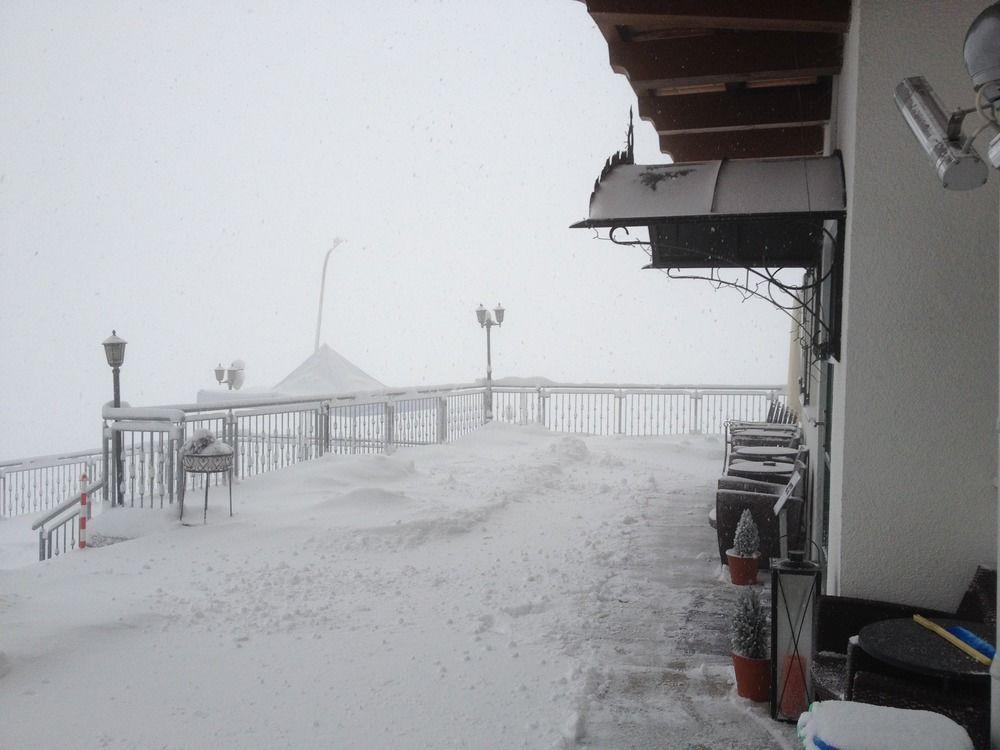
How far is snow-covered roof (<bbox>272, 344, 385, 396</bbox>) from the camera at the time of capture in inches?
755

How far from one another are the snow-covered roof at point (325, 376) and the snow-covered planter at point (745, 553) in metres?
14.7

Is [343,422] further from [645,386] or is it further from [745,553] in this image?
[745,553]

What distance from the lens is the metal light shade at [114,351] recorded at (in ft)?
27.4

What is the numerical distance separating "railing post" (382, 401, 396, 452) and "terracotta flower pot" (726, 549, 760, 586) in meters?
7.57

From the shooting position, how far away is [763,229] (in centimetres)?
520

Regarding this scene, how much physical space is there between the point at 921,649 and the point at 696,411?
1187cm

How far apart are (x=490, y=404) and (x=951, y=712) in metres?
13.2

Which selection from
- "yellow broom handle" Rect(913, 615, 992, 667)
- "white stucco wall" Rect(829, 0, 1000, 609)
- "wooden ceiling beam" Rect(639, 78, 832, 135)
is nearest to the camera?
"yellow broom handle" Rect(913, 615, 992, 667)

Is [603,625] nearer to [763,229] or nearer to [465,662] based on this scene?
[465,662]

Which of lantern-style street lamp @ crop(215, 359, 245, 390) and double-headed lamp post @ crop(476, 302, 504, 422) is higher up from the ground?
double-headed lamp post @ crop(476, 302, 504, 422)

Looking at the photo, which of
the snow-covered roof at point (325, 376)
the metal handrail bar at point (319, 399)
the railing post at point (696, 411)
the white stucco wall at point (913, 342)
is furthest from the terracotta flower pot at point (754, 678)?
the snow-covered roof at point (325, 376)

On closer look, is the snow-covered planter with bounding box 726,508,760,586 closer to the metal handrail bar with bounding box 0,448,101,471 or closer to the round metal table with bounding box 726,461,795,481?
the round metal table with bounding box 726,461,795,481

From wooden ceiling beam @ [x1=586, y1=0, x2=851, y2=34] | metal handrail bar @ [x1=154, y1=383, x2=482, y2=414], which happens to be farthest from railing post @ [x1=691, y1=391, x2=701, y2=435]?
wooden ceiling beam @ [x1=586, y1=0, x2=851, y2=34]

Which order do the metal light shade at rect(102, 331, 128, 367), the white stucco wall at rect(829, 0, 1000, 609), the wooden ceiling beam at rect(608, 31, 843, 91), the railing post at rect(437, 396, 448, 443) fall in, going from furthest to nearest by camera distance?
the railing post at rect(437, 396, 448, 443)
the metal light shade at rect(102, 331, 128, 367)
the wooden ceiling beam at rect(608, 31, 843, 91)
the white stucco wall at rect(829, 0, 1000, 609)
